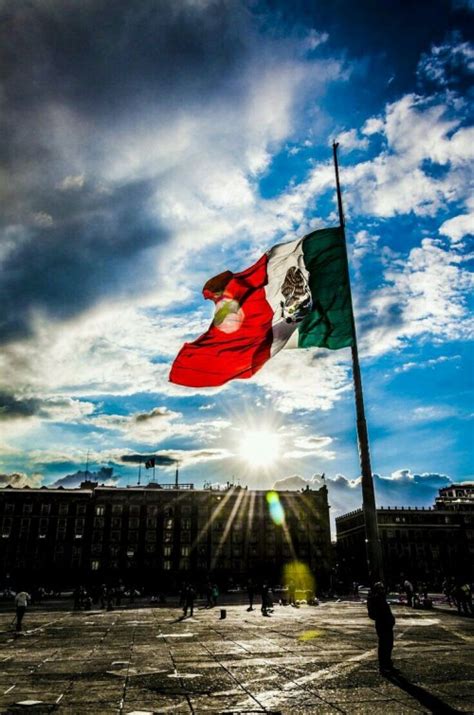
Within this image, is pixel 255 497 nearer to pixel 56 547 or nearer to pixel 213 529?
pixel 213 529

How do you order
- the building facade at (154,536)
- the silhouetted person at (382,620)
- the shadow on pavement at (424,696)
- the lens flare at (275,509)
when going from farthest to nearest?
the lens flare at (275,509)
the building facade at (154,536)
the silhouetted person at (382,620)
the shadow on pavement at (424,696)

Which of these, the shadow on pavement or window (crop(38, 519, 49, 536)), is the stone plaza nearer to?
the shadow on pavement

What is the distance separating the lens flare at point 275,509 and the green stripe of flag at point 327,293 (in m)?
79.5

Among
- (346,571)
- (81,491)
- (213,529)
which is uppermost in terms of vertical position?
(81,491)

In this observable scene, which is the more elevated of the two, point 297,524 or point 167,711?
point 297,524

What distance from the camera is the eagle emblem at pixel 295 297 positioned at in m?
12.3

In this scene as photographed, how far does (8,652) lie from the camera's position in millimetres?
13625

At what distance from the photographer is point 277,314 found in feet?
41.4

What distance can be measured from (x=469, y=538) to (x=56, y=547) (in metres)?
80.1

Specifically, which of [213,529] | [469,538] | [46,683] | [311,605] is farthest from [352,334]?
[469,538]

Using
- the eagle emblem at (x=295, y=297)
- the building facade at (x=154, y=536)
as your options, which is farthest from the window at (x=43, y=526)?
the eagle emblem at (x=295, y=297)

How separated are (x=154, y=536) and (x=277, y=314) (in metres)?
77.4

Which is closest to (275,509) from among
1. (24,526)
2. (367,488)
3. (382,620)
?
(24,526)

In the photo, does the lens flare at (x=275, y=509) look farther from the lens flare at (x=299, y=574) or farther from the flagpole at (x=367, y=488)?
the flagpole at (x=367, y=488)
